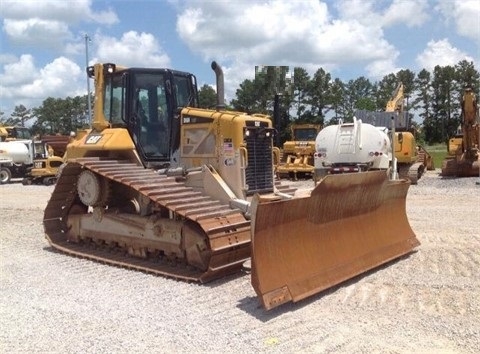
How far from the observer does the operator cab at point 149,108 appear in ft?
28.2

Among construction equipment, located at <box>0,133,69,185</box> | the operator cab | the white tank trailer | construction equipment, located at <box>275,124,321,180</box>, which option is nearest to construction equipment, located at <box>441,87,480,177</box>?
construction equipment, located at <box>275,124,321,180</box>

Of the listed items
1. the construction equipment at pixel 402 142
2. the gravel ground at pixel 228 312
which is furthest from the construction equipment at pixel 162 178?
the construction equipment at pixel 402 142

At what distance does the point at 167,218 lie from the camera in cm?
754

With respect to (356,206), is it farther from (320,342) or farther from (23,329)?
(23,329)

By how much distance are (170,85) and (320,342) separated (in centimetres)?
511

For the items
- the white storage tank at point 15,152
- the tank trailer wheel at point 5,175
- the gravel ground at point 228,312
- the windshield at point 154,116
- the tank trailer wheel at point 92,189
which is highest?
the windshield at point 154,116

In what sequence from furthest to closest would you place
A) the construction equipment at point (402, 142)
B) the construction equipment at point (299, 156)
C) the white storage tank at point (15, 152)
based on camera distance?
the white storage tank at point (15, 152) < the construction equipment at point (299, 156) < the construction equipment at point (402, 142)

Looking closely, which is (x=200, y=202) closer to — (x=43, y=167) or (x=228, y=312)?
(x=228, y=312)

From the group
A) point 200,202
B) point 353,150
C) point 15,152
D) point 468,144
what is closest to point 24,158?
point 15,152

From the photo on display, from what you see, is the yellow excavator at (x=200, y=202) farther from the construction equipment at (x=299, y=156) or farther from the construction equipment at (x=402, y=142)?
the construction equipment at (x=299, y=156)

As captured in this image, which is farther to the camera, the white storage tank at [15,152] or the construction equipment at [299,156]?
the white storage tank at [15,152]

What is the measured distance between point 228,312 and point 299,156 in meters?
18.6

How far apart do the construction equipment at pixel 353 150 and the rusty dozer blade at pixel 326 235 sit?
26.2ft

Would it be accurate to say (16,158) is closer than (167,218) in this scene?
No
